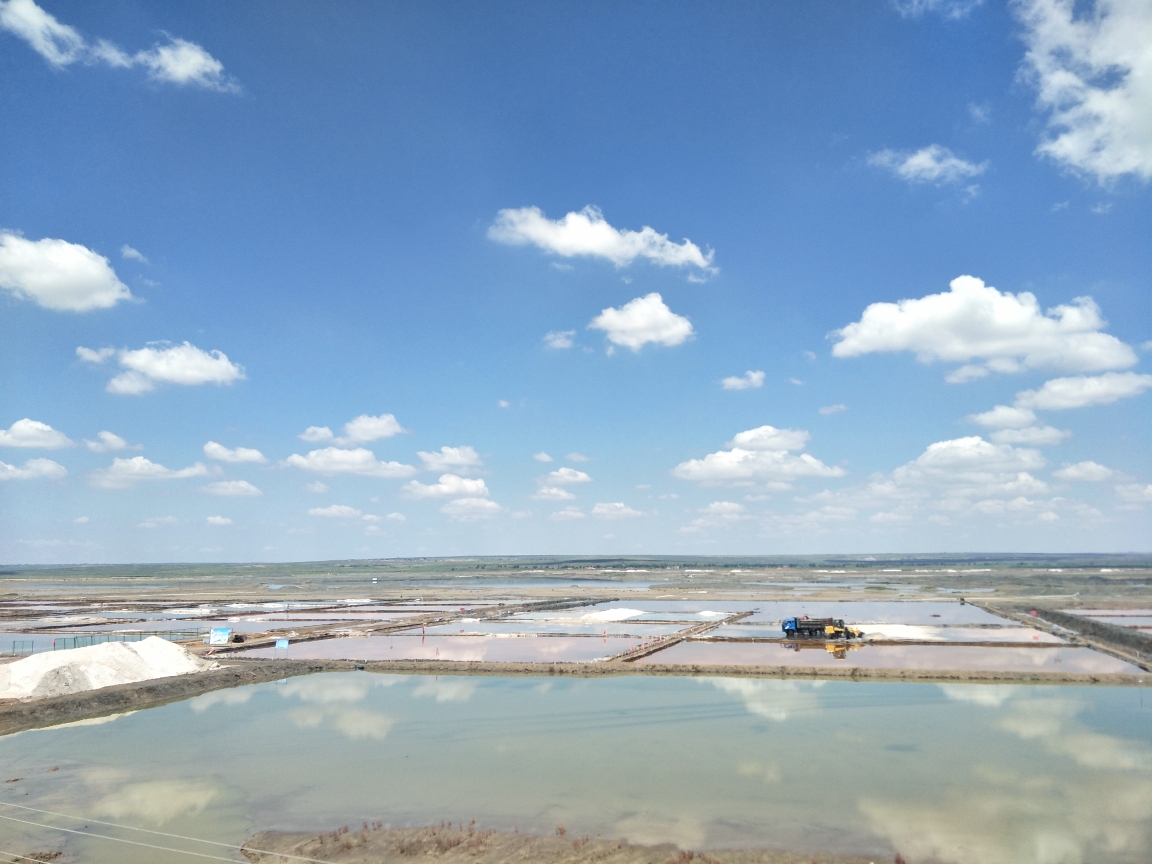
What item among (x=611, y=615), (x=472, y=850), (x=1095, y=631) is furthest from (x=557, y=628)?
(x=472, y=850)

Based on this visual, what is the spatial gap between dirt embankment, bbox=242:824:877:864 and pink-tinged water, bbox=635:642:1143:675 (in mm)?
22847

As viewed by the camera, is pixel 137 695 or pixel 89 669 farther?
pixel 89 669

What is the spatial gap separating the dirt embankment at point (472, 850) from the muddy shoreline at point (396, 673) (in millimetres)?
18485

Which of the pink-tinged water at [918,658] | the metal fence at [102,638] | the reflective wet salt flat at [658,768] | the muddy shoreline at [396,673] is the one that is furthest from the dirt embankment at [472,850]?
the metal fence at [102,638]

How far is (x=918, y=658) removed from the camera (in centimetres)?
3875

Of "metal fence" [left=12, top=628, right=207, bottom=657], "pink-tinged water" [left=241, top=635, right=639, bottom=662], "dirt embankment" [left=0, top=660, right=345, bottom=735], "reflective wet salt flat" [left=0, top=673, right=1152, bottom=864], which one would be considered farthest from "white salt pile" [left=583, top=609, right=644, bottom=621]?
"reflective wet salt flat" [left=0, top=673, right=1152, bottom=864]

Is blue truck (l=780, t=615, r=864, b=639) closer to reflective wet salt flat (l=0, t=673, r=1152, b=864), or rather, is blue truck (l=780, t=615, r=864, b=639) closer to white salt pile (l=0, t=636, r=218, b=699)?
reflective wet salt flat (l=0, t=673, r=1152, b=864)

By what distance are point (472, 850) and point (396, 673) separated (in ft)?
77.6

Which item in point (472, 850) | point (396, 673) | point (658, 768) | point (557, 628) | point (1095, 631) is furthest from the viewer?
point (557, 628)

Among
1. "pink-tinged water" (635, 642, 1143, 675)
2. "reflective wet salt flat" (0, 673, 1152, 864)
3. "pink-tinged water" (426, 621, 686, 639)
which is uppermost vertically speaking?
"reflective wet salt flat" (0, 673, 1152, 864)

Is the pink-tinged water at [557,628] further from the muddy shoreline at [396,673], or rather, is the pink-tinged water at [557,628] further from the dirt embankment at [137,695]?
the dirt embankment at [137,695]

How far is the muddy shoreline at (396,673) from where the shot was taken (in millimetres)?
29766

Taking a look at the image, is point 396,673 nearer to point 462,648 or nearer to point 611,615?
point 462,648

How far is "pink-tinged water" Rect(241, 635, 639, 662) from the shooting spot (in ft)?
139
